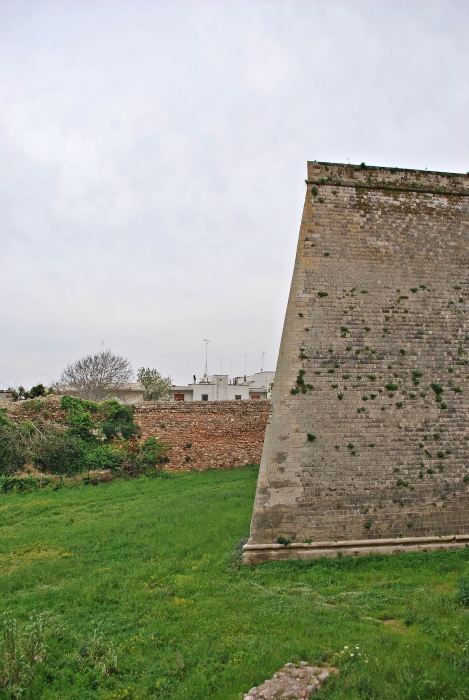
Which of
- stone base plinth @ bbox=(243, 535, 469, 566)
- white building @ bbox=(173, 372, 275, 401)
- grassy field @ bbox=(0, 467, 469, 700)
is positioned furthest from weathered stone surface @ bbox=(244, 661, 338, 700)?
white building @ bbox=(173, 372, 275, 401)

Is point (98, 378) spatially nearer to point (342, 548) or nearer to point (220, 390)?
point (220, 390)

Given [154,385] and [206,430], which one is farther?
[154,385]

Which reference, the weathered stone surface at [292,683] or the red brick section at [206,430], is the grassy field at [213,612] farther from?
the red brick section at [206,430]

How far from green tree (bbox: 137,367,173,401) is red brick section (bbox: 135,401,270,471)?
64.9ft

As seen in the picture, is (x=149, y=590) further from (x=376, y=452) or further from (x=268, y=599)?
(x=376, y=452)

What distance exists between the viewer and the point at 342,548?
825cm

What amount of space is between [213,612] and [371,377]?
527 cm

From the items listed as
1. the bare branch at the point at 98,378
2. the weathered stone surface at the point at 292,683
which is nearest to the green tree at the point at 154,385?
the bare branch at the point at 98,378

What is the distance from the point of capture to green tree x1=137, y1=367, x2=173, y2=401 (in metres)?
38.0

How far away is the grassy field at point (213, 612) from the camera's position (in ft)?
14.6

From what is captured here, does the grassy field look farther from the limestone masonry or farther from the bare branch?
the bare branch

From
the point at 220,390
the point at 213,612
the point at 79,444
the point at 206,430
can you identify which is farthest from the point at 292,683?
the point at 220,390

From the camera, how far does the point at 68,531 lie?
384 inches

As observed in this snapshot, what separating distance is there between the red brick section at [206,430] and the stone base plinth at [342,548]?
33.5ft
